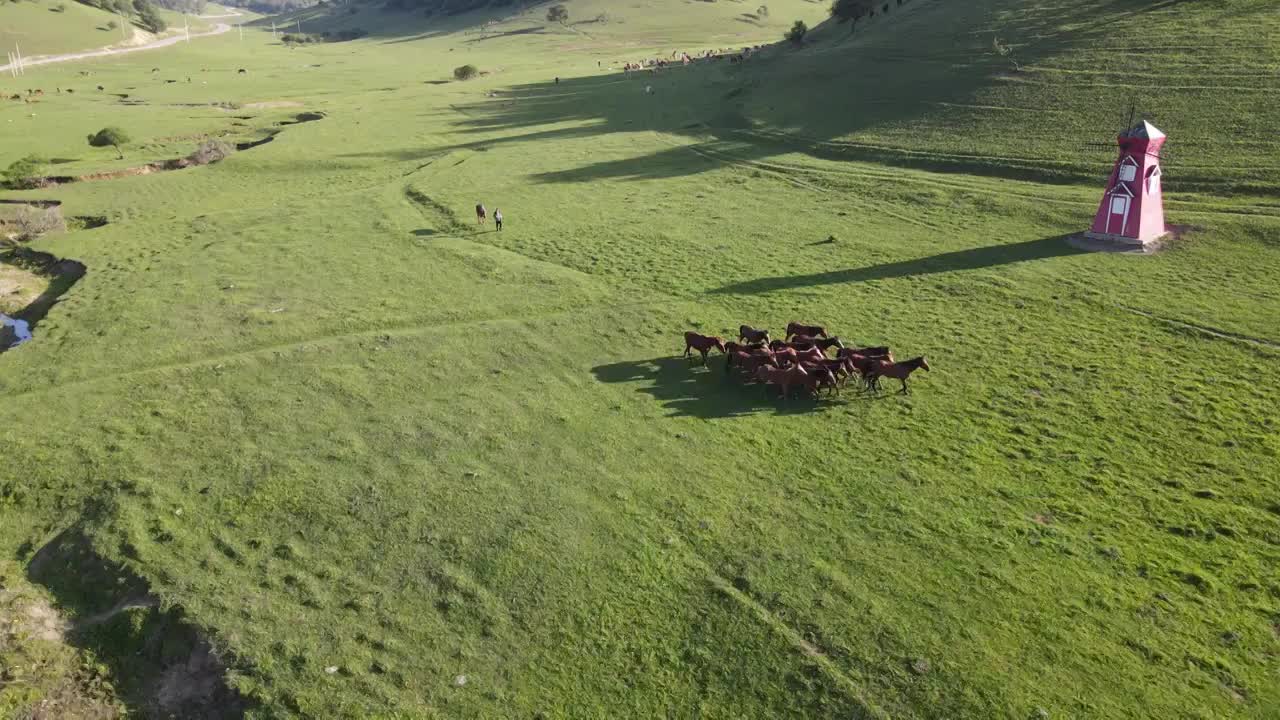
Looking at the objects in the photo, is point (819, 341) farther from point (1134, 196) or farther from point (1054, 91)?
point (1054, 91)

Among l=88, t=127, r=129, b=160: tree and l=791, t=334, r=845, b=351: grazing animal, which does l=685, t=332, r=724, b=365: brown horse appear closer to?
l=791, t=334, r=845, b=351: grazing animal

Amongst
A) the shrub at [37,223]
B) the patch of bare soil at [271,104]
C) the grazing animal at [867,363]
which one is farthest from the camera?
the patch of bare soil at [271,104]

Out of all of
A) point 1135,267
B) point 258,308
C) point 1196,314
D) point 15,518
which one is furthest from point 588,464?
point 1135,267

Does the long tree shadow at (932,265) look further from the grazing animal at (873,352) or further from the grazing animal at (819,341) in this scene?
the grazing animal at (873,352)

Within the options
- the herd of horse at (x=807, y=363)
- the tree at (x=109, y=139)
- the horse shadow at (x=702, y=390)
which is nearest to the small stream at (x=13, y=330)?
the horse shadow at (x=702, y=390)

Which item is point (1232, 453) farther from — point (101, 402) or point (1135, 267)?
point (101, 402)

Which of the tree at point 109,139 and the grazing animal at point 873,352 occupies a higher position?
the tree at point 109,139

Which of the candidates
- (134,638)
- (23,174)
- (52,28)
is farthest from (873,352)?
(52,28)

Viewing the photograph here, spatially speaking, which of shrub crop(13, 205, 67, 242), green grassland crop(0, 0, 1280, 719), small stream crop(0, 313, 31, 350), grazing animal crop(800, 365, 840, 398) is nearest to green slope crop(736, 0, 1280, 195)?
green grassland crop(0, 0, 1280, 719)
